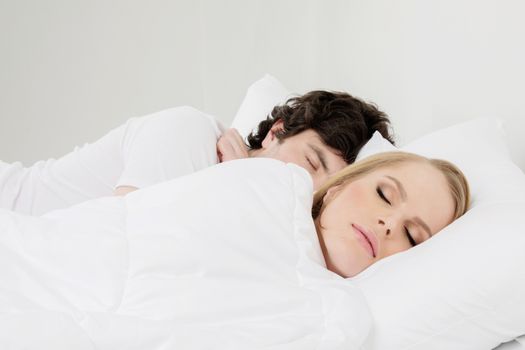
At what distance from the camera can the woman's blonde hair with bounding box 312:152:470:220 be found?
1.26 m

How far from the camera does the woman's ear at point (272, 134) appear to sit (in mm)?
1843

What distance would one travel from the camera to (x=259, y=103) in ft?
6.81

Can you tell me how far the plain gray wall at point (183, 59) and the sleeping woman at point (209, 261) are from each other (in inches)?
28.4

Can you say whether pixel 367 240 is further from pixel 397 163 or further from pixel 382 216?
pixel 397 163

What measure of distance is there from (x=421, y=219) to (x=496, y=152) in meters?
0.29

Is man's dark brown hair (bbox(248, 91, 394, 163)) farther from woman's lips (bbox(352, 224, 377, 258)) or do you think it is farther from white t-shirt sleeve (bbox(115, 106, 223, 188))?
woman's lips (bbox(352, 224, 377, 258))

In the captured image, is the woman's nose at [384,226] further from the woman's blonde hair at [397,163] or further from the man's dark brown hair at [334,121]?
the man's dark brown hair at [334,121]

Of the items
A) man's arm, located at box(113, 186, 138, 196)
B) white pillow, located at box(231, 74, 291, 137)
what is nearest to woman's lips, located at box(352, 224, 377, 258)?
man's arm, located at box(113, 186, 138, 196)

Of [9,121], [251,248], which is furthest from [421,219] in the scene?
[9,121]

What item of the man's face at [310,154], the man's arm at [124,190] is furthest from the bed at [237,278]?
the man's face at [310,154]

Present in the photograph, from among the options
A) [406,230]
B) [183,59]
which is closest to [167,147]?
[406,230]

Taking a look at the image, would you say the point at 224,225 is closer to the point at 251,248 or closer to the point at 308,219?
the point at 251,248

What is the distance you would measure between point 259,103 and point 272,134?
24 cm

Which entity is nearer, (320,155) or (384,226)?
(384,226)
